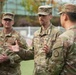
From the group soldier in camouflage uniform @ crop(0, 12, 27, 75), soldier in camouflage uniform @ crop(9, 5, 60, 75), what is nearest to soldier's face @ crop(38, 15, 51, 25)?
soldier in camouflage uniform @ crop(9, 5, 60, 75)

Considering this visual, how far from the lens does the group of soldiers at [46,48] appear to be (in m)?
2.84

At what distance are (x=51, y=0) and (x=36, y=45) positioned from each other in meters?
22.9

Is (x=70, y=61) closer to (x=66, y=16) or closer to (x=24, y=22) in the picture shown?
(x=66, y=16)

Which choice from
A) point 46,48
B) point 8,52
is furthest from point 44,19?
point 46,48

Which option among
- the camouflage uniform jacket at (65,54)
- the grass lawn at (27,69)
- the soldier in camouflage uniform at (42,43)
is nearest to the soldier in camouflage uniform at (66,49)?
the camouflage uniform jacket at (65,54)

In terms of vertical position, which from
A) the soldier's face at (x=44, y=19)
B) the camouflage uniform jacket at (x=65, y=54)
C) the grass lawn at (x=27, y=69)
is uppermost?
the soldier's face at (x=44, y=19)

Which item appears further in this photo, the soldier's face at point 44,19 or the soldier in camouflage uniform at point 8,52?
the soldier's face at point 44,19

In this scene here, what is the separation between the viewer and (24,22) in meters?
26.6

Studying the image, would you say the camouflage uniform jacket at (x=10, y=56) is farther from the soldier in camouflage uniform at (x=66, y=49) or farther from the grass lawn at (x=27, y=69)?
the grass lawn at (x=27, y=69)

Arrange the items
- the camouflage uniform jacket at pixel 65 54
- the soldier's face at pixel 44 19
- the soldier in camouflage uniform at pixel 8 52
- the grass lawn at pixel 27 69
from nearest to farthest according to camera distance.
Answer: the camouflage uniform jacket at pixel 65 54, the soldier in camouflage uniform at pixel 8 52, the soldier's face at pixel 44 19, the grass lawn at pixel 27 69

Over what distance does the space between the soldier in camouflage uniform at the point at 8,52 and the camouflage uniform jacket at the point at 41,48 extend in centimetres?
19

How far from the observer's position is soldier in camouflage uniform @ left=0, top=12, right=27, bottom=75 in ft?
13.3

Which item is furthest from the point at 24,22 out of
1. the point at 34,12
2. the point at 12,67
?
the point at 12,67

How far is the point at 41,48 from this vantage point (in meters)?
4.16
